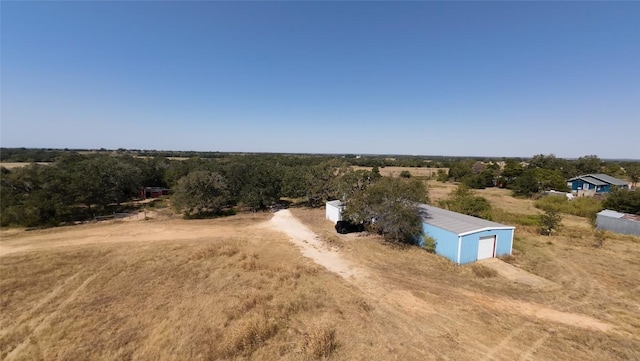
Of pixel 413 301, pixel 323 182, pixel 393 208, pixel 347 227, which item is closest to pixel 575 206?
pixel 393 208

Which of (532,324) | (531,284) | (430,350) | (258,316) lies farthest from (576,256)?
(258,316)

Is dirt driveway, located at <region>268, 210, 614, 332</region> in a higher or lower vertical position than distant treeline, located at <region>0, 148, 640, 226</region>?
lower

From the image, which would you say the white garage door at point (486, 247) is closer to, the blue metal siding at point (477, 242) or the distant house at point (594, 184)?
the blue metal siding at point (477, 242)

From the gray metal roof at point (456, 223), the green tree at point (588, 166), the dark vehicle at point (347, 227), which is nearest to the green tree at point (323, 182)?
the dark vehicle at point (347, 227)

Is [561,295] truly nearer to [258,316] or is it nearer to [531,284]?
[531,284]

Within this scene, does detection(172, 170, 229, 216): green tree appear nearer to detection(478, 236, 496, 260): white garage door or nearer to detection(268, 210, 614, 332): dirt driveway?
detection(268, 210, 614, 332): dirt driveway

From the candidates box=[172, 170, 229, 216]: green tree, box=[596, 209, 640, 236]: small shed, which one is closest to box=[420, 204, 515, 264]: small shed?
box=[596, 209, 640, 236]: small shed

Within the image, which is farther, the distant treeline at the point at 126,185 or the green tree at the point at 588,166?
the green tree at the point at 588,166
